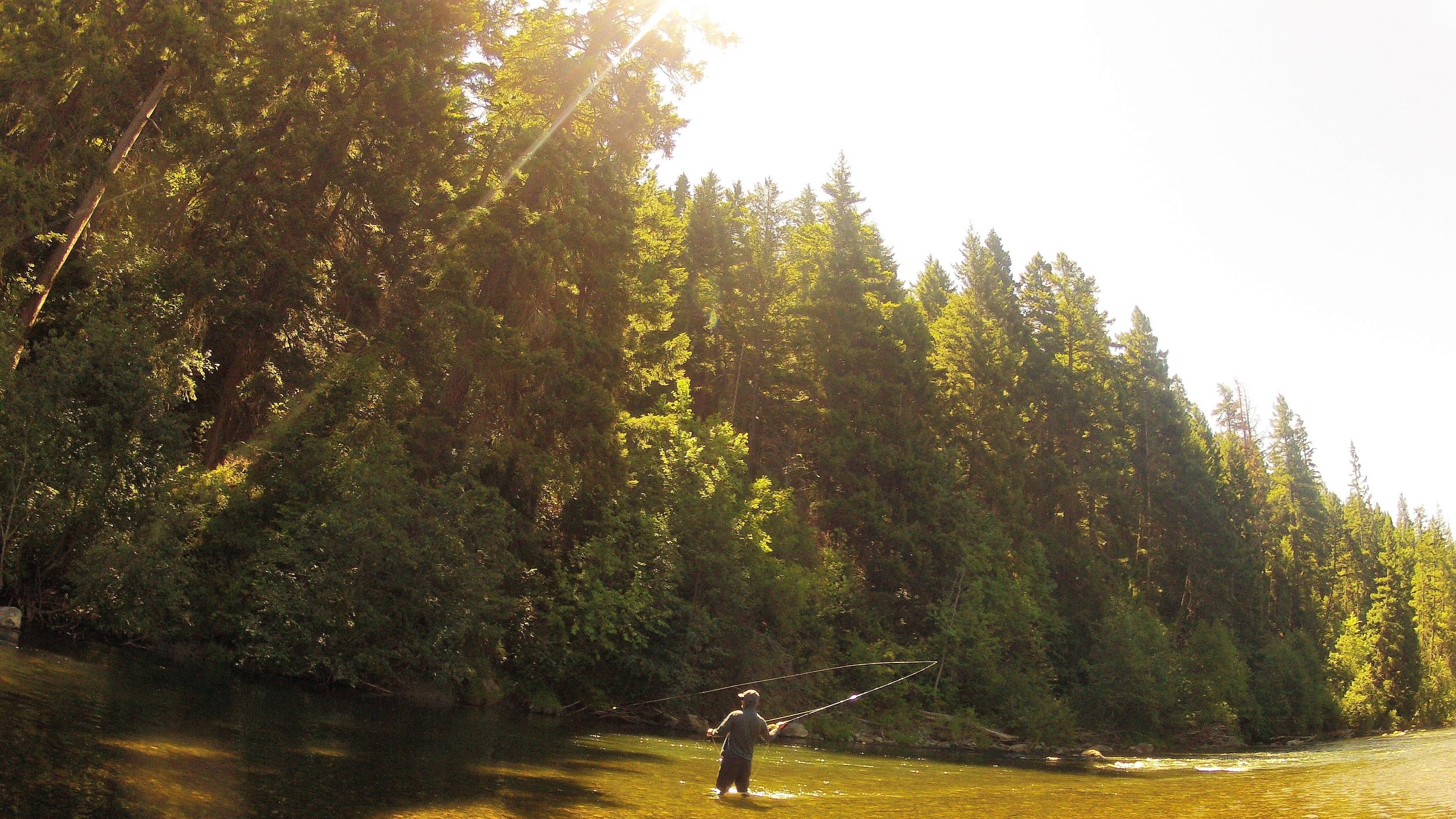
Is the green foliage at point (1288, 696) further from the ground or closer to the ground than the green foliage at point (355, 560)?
closer to the ground

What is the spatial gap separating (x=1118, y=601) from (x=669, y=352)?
2853 centimetres

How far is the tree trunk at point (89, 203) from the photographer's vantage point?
76.5 feet

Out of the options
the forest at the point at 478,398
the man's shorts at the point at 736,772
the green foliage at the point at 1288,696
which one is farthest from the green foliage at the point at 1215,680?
the man's shorts at the point at 736,772

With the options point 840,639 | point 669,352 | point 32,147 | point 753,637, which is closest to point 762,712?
point 753,637

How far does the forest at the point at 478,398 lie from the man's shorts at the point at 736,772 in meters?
10.7

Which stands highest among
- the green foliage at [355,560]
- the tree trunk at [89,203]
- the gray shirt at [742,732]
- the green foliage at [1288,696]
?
the tree trunk at [89,203]

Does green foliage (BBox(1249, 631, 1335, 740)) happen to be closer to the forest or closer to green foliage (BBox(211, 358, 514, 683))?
the forest

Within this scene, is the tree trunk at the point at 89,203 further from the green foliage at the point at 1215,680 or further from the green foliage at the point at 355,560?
the green foliage at the point at 1215,680

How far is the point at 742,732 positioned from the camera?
574 inches

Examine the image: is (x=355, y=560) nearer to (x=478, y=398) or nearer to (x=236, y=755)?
(x=478, y=398)

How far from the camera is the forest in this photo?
21594 mm

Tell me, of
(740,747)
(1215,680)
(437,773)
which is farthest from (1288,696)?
(437,773)

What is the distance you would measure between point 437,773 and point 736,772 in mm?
4383

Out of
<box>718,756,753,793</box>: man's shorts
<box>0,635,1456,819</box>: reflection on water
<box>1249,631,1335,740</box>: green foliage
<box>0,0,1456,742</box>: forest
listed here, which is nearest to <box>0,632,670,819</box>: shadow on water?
<box>0,635,1456,819</box>: reflection on water
